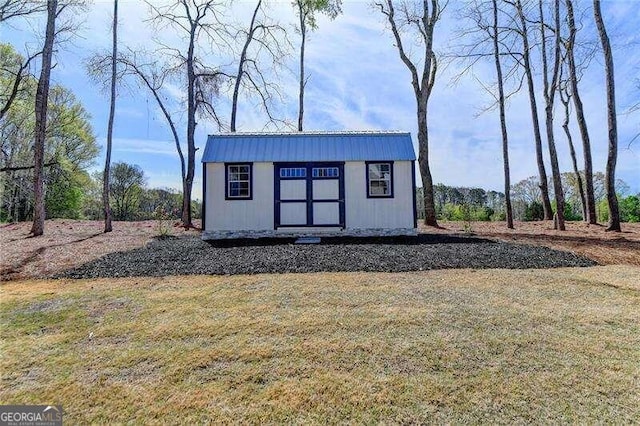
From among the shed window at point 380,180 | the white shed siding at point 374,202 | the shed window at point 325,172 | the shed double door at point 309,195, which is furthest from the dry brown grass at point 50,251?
the shed window at point 380,180

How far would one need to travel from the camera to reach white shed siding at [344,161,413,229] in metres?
10.4

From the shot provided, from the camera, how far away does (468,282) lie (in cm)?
521

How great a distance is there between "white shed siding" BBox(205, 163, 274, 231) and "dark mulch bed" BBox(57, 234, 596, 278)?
2177 mm

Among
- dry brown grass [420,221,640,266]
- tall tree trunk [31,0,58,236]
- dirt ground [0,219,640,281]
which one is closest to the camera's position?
dirt ground [0,219,640,281]

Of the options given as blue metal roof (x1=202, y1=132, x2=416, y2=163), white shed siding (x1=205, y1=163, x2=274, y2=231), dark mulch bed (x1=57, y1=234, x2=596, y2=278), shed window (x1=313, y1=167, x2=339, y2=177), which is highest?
blue metal roof (x1=202, y1=132, x2=416, y2=163)

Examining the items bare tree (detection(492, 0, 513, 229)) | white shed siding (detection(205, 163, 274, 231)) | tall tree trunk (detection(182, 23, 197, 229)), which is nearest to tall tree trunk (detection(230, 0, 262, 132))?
tall tree trunk (detection(182, 23, 197, 229))

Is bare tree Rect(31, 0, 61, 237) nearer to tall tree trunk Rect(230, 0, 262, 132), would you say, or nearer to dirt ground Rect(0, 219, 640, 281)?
dirt ground Rect(0, 219, 640, 281)

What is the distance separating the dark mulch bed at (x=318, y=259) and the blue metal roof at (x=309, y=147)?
3322mm

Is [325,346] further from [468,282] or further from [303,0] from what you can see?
[303,0]

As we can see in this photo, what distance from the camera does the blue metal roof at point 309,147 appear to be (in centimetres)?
1038

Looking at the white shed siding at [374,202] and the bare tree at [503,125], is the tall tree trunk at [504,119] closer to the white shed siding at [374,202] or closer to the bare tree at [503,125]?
the bare tree at [503,125]

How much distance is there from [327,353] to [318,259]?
3773 millimetres

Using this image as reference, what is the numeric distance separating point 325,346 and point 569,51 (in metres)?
15.8

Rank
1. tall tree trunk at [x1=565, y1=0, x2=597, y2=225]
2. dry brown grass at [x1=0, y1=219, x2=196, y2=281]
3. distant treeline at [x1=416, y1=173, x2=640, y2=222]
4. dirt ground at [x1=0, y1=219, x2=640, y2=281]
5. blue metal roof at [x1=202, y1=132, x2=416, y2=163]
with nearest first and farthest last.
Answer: dry brown grass at [x1=0, y1=219, x2=196, y2=281] → dirt ground at [x1=0, y1=219, x2=640, y2=281] → blue metal roof at [x1=202, y1=132, x2=416, y2=163] → tall tree trunk at [x1=565, y1=0, x2=597, y2=225] → distant treeline at [x1=416, y1=173, x2=640, y2=222]
